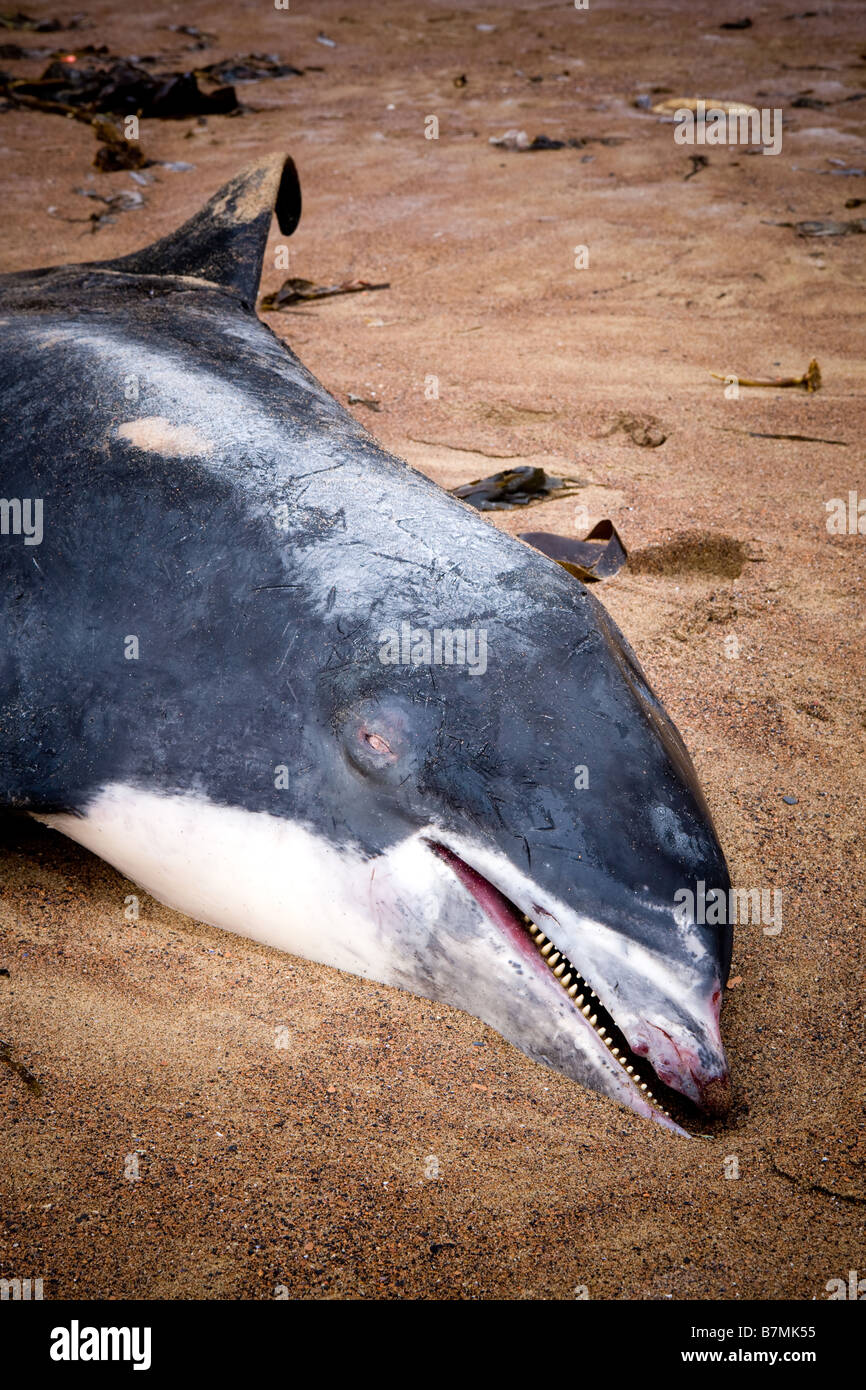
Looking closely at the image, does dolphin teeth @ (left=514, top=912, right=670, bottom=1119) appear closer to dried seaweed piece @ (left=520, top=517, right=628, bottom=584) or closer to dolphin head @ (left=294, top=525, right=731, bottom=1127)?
dolphin head @ (left=294, top=525, right=731, bottom=1127)

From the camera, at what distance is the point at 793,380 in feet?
17.1

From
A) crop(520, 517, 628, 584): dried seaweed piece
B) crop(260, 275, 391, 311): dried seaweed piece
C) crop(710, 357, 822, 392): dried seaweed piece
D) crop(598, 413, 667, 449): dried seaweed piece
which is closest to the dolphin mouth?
crop(520, 517, 628, 584): dried seaweed piece

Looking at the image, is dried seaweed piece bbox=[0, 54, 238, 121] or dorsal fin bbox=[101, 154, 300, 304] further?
dried seaweed piece bbox=[0, 54, 238, 121]

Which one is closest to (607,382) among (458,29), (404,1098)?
(404,1098)

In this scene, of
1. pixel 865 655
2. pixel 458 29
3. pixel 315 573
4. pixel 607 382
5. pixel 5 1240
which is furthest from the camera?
pixel 458 29

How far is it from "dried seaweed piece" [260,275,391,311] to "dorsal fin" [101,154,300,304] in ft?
4.45

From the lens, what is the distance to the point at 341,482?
246 centimetres

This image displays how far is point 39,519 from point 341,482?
76 cm

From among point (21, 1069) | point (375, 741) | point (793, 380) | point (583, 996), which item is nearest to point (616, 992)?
point (583, 996)

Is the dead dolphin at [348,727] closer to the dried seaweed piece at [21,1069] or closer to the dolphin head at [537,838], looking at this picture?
the dolphin head at [537,838]

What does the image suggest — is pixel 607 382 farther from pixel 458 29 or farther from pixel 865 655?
pixel 458 29

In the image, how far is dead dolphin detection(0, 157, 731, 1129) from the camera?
1935 mm

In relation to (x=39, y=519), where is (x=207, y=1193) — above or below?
below

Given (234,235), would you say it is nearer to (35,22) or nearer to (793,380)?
(793,380)
